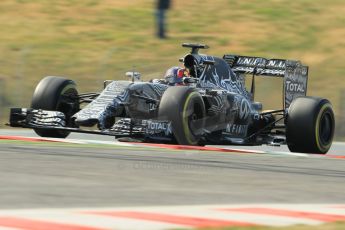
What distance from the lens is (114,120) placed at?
1577 centimetres

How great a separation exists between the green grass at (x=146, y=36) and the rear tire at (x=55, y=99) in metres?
9.99

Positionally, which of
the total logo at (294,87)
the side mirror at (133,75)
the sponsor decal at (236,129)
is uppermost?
the side mirror at (133,75)

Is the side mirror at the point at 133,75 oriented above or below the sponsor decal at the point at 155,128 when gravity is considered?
above

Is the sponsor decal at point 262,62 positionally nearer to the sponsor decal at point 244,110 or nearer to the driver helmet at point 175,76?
the sponsor decal at point 244,110

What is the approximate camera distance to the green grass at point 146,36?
31312 mm

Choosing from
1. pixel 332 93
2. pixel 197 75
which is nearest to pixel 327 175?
pixel 197 75

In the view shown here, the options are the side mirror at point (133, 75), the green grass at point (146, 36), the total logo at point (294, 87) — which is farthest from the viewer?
the green grass at point (146, 36)

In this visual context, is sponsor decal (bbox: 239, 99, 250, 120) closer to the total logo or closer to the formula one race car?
the formula one race car

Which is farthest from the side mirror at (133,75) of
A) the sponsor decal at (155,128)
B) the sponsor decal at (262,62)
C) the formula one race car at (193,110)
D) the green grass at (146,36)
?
the green grass at (146,36)

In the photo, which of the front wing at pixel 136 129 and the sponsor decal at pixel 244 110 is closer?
the front wing at pixel 136 129

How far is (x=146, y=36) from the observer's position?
37125 mm

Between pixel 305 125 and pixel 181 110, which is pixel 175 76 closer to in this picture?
pixel 181 110

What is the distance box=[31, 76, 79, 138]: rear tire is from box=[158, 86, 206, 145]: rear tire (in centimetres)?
197

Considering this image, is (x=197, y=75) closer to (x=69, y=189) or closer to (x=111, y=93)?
(x=111, y=93)
